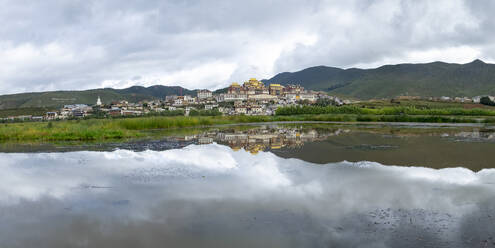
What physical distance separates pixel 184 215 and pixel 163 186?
3.17 m

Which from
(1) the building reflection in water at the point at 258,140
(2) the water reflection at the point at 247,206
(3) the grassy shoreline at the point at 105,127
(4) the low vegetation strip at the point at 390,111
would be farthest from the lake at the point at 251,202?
(4) the low vegetation strip at the point at 390,111

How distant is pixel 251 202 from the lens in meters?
9.15

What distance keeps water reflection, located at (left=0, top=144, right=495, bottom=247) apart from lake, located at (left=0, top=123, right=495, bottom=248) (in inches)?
1.0

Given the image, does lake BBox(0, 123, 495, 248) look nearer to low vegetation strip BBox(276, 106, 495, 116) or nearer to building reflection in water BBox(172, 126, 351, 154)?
building reflection in water BBox(172, 126, 351, 154)

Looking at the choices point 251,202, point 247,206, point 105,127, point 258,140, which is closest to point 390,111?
point 258,140

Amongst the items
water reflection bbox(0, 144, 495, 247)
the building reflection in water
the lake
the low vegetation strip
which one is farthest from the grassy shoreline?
the low vegetation strip

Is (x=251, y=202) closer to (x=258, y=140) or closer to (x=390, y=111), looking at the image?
(x=258, y=140)

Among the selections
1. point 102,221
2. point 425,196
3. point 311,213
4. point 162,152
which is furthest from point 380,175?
point 162,152

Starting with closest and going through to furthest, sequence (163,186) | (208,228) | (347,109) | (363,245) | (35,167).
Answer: (363,245), (208,228), (163,186), (35,167), (347,109)

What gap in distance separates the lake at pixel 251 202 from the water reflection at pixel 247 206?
0.02 meters

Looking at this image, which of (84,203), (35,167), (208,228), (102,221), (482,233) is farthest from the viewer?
(35,167)

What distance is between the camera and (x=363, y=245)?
621cm

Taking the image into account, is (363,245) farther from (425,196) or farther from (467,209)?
(425,196)

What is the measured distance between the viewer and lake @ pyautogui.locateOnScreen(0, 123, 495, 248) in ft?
22.2
